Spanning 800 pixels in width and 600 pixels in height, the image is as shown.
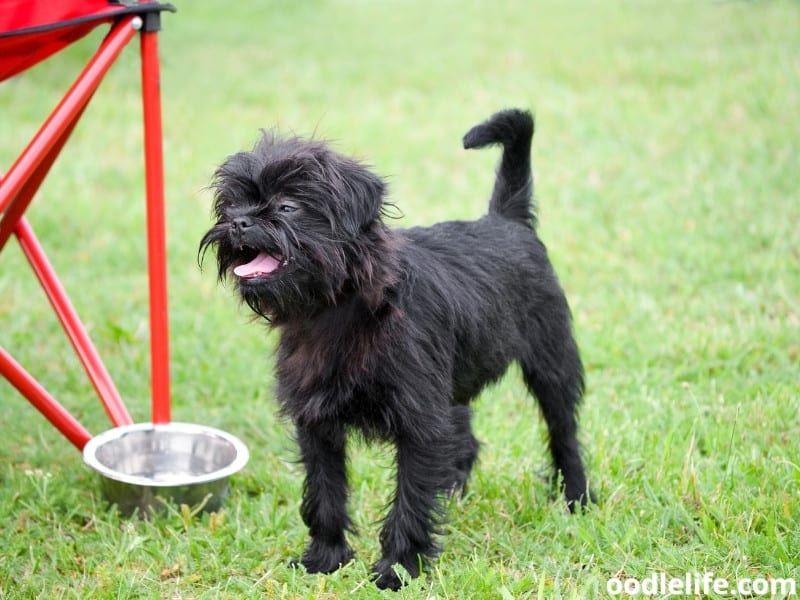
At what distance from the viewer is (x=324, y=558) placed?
354 centimetres

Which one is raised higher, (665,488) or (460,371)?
(460,371)

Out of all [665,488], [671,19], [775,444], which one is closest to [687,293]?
[775,444]

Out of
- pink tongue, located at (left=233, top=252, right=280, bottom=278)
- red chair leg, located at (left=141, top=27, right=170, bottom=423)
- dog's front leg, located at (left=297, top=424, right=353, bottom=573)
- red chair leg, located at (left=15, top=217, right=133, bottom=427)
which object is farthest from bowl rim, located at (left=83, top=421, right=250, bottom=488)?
pink tongue, located at (left=233, top=252, right=280, bottom=278)

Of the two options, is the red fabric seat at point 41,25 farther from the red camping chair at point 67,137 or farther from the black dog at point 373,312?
the black dog at point 373,312

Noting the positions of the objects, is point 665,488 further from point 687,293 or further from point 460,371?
point 687,293

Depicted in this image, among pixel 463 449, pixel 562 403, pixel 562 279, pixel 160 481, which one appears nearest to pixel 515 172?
pixel 562 403

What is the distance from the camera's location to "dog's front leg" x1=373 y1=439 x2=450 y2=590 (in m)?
3.32

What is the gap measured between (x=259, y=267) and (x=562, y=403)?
158cm

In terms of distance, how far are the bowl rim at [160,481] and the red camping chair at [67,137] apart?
75 millimetres

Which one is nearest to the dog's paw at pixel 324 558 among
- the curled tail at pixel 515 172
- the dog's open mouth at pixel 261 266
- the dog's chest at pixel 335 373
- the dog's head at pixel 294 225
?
the dog's chest at pixel 335 373

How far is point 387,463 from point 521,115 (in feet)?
5.21

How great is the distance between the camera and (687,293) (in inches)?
242

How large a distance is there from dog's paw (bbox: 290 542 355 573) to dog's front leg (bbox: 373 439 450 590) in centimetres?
20

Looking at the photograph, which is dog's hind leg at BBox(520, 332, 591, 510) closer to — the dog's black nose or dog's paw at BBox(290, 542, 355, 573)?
dog's paw at BBox(290, 542, 355, 573)
